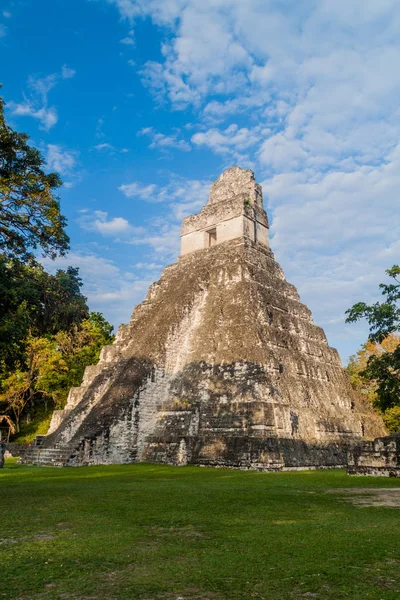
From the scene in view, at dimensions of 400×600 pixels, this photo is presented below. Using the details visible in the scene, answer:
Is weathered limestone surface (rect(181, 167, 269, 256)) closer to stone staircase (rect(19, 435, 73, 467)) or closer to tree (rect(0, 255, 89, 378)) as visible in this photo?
stone staircase (rect(19, 435, 73, 467))

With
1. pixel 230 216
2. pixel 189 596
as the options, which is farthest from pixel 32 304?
pixel 230 216

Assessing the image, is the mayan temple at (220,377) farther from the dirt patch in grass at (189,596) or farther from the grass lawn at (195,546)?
the dirt patch in grass at (189,596)

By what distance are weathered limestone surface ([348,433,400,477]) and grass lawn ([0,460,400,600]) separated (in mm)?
4201

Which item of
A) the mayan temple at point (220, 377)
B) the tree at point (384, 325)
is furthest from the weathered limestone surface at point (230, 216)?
the tree at point (384, 325)

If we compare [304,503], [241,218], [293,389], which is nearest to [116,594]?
[304,503]

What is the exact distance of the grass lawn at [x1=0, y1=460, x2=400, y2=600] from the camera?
121 inches

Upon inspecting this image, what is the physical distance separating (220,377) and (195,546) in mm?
11172

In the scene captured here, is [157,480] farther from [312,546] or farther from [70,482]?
[312,546]

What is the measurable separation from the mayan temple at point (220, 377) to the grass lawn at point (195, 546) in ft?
19.6

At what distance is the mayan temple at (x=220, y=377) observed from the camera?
13703 mm

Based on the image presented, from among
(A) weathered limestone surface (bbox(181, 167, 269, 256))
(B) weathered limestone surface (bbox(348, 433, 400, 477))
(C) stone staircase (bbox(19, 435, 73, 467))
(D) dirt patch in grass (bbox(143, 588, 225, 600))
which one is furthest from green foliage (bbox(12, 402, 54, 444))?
(D) dirt patch in grass (bbox(143, 588, 225, 600))

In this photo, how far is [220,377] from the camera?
50.1 ft

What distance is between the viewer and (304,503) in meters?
6.65

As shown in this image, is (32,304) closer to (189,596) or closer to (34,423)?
(189,596)
